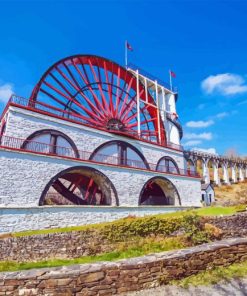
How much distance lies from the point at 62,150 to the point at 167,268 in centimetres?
1454

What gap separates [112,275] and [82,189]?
17371mm

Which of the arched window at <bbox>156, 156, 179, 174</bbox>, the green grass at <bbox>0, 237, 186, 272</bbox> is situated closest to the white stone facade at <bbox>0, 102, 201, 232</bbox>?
the arched window at <bbox>156, 156, 179, 174</bbox>

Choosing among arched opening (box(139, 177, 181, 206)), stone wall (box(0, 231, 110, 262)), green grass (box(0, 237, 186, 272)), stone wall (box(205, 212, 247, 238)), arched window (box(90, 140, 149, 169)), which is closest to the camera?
green grass (box(0, 237, 186, 272))

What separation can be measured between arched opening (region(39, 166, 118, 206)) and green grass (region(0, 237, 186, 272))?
6.18 meters

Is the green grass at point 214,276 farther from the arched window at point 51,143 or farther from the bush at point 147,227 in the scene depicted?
the arched window at point 51,143

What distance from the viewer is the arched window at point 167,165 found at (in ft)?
82.4

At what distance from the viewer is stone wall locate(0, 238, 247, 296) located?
4473 millimetres

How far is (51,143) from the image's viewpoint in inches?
715

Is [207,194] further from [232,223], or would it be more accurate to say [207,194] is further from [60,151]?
[60,151]

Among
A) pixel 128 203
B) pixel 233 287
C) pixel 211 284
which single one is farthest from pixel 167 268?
pixel 128 203

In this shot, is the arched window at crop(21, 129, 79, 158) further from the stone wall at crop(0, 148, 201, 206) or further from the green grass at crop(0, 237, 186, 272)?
the green grass at crop(0, 237, 186, 272)

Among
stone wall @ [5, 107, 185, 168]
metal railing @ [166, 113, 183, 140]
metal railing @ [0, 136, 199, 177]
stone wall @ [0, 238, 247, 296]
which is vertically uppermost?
metal railing @ [166, 113, 183, 140]

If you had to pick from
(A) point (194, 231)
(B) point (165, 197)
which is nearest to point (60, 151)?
(B) point (165, 197)

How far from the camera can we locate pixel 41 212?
1420cm
